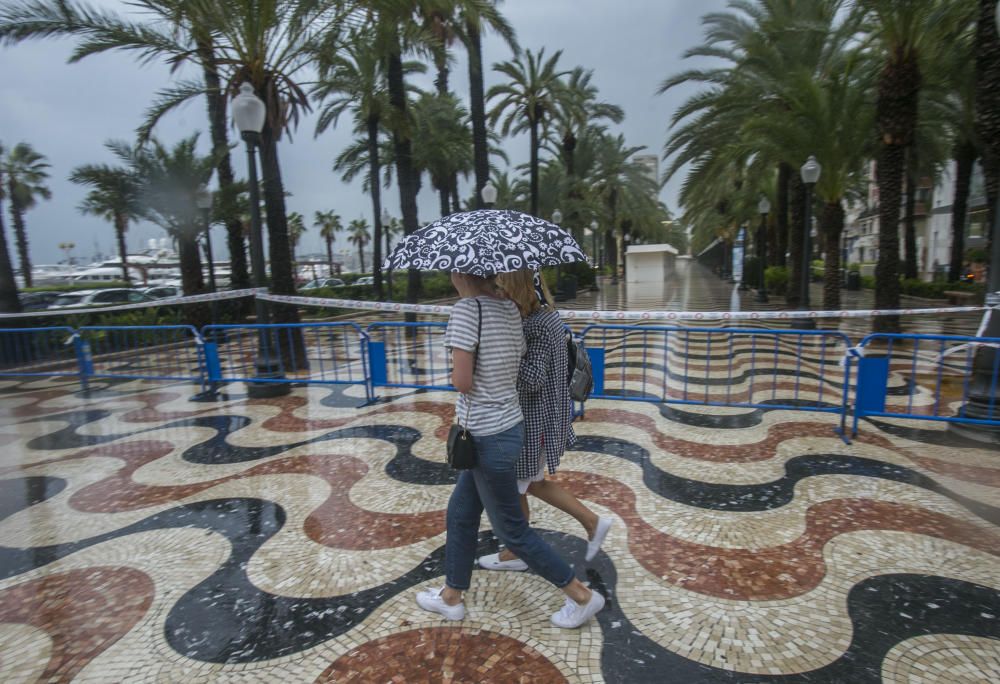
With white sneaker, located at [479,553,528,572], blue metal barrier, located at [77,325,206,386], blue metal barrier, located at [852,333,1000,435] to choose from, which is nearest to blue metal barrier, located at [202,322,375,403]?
blue metal barrier, located at [77,325,206,386]

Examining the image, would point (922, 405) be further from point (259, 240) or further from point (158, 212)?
point (158, 212)

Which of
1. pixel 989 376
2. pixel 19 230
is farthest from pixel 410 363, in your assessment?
pixel 19 230

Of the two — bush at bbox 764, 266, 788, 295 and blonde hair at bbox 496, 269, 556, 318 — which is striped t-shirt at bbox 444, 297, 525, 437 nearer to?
blonde hair at bbox 496, 269, 556, 318

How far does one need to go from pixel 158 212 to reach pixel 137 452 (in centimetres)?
1438

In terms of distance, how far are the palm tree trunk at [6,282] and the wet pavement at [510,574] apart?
9759mm

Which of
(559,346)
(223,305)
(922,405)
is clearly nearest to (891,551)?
(559,346)

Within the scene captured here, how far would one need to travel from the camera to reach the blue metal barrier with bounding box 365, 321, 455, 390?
7090mm

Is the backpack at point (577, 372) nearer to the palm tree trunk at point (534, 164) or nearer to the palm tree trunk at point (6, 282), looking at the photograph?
the palm tree trunk at point (6, 282)

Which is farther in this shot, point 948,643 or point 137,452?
point 137,452

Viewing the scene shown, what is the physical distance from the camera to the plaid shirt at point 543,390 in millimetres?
2459

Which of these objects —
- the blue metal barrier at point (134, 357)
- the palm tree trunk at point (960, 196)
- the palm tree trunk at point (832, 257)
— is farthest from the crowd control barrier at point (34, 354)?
the palm tree trunk at point (960, 196)

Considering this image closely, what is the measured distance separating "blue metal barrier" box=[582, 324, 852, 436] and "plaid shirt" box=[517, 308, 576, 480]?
9.61ft

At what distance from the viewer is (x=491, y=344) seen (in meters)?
2.23

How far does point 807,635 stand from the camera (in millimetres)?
2453
